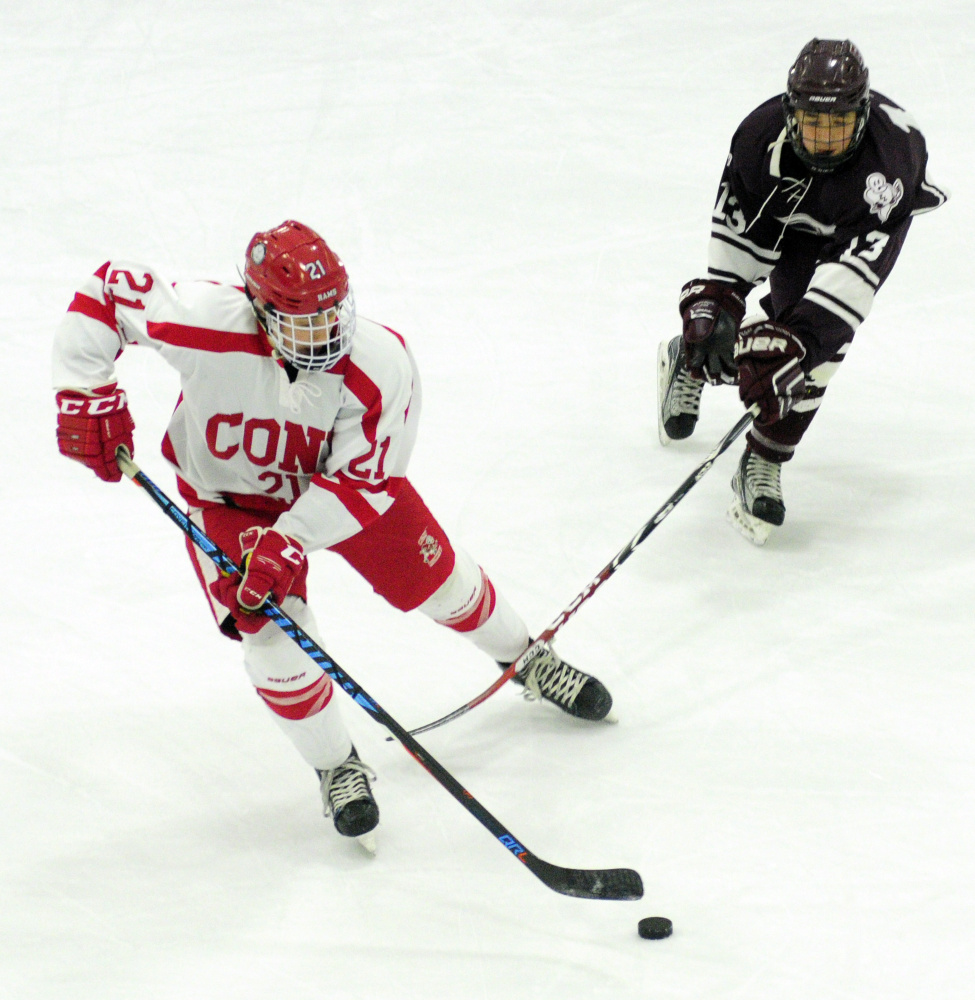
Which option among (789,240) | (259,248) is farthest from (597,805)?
(789,240)

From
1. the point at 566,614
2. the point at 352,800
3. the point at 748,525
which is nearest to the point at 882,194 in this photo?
the point at 748,525

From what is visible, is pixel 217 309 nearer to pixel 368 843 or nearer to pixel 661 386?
pixel 368 843

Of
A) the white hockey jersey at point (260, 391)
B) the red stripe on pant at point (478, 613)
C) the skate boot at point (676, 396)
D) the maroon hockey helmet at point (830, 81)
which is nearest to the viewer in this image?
the white hockey jersey at point (260, 391)

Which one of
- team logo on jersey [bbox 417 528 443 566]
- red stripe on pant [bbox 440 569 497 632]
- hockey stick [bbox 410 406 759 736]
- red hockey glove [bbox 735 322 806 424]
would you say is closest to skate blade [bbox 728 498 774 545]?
hockey stick [bbox 410 406 759 736]

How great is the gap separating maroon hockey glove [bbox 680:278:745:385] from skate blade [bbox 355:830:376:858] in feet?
5.08

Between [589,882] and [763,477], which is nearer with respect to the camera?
[589,882]

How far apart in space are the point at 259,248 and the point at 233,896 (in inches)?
46.2

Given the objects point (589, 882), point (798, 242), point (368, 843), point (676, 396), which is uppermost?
point (798, 242)

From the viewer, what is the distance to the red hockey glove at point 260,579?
217 cm

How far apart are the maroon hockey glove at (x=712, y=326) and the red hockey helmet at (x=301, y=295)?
1298 millimetres

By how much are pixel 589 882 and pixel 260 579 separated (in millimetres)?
797

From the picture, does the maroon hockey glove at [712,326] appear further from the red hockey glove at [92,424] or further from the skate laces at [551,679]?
the red hockey glove at [92,424]

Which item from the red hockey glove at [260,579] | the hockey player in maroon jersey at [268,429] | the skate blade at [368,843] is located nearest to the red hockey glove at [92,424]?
the hockey player in maroon jersey at [268,429]

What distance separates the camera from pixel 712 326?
3.25 m
